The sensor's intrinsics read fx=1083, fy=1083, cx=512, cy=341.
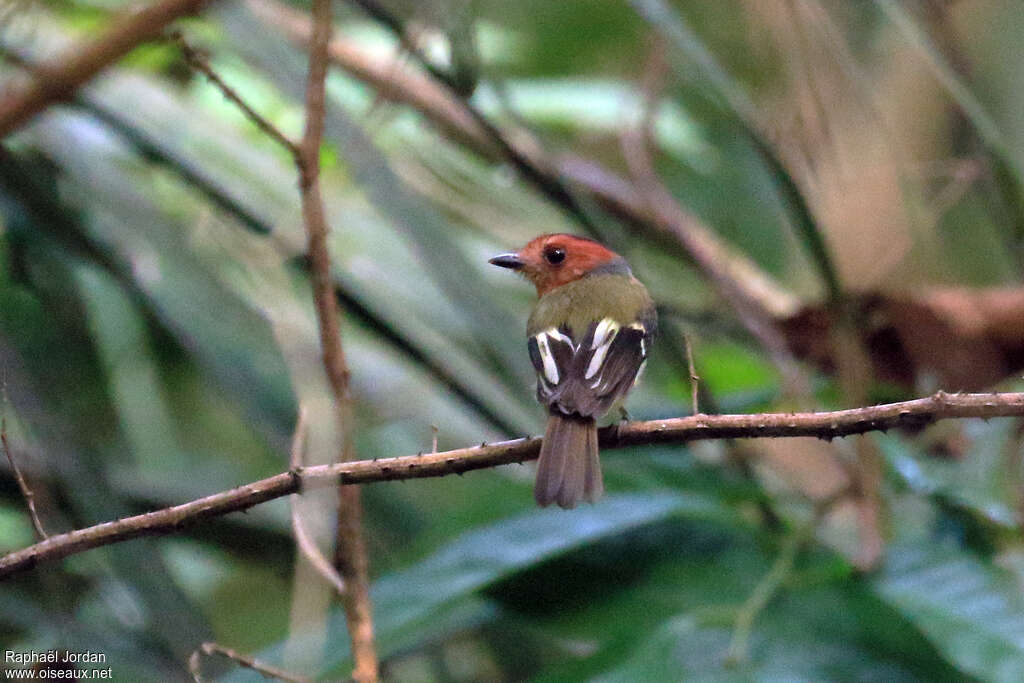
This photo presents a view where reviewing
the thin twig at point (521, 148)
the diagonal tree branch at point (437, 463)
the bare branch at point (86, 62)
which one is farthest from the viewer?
the thin twig at point (521, 148)

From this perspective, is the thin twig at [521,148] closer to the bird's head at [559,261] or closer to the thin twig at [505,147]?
the bird's head at [559,261]

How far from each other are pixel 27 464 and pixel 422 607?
0.92 meters

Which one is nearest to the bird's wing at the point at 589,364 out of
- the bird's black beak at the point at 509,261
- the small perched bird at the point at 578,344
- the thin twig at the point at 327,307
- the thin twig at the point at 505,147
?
the small perched bird at the point at 578,344

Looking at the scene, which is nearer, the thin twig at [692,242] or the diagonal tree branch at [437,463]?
the diagonal tree branch at [437,463]

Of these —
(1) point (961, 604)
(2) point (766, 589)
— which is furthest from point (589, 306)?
(1) point (961, 604)

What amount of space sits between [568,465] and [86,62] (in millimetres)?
1082

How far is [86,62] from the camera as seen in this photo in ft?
6.04

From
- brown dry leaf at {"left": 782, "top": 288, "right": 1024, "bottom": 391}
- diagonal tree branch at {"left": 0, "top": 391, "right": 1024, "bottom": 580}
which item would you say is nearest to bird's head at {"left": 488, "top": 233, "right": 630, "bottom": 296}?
brown dry leaf at {"left": 782, "top": 288, "right": 1024, "bottom": 391}

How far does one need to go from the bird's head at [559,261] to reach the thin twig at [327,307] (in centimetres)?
121

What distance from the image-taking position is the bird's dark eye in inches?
122

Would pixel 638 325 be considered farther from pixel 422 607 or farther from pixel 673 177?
pixel 673 177

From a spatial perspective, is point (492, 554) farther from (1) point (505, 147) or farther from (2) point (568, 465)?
(1) point (505, 147)

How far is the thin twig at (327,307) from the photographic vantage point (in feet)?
6.15

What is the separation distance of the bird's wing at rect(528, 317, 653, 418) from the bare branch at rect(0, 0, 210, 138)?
0.97 metres
